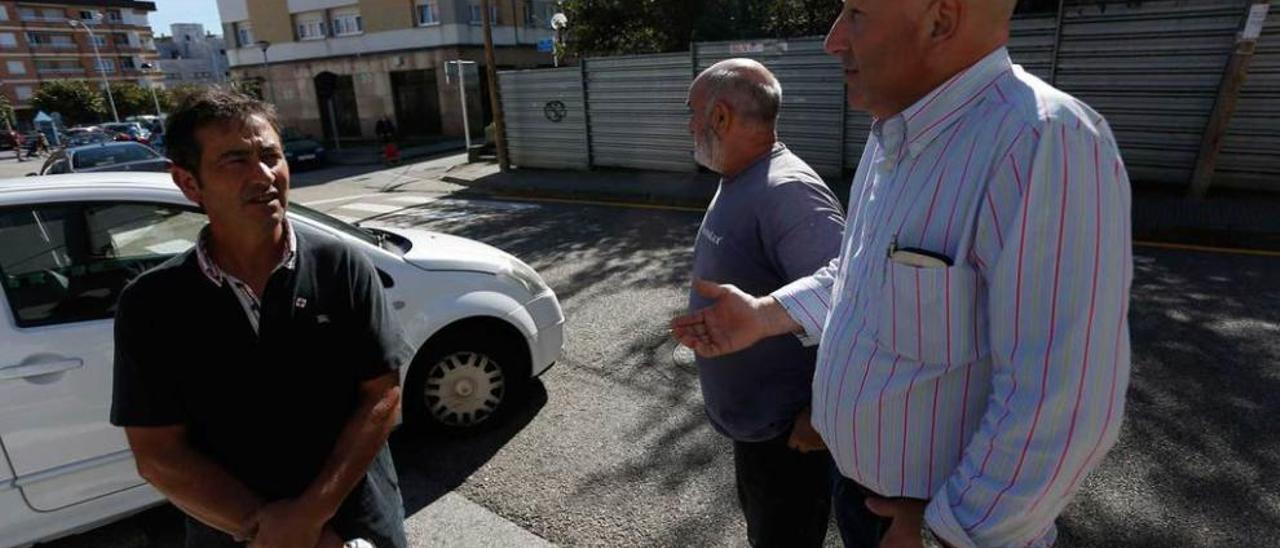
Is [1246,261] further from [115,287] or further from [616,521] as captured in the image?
[115,287]

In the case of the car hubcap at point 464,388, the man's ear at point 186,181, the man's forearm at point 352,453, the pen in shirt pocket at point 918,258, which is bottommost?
the car hubcap at point 464,388

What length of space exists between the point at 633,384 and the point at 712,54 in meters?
8.84

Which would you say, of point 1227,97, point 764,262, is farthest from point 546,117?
point 764,262

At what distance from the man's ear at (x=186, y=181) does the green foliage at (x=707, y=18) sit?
1529cm

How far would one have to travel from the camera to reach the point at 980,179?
1.08 metres

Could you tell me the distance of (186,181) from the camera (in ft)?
5.41

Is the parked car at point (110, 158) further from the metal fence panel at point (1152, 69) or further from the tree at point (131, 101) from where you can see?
the tree at point (131, 101)

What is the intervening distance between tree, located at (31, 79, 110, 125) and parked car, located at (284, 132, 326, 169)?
1962 inches

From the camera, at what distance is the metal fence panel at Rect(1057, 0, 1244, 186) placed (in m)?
8.16

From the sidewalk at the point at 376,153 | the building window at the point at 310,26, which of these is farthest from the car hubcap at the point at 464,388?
the building window at the point at 310,26

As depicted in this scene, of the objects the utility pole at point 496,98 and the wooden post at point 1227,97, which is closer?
the wooden post at point 1227,97

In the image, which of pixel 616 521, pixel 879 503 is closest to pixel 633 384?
pixel 616 521

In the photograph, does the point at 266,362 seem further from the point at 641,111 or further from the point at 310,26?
the point at 310,26

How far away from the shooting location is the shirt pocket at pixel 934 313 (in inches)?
43.9
